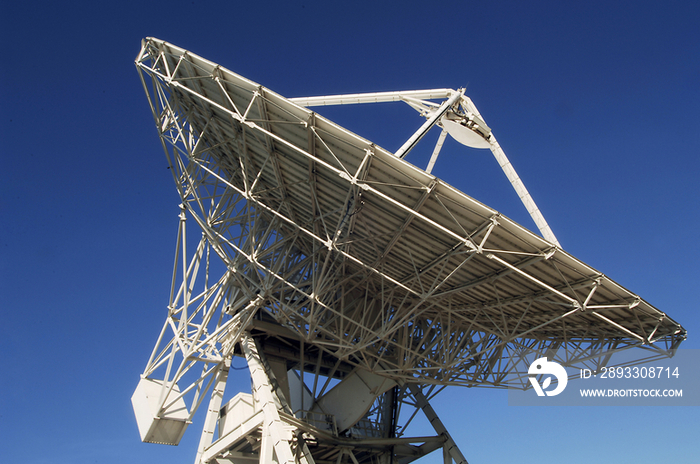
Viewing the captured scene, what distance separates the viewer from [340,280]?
76.4ft

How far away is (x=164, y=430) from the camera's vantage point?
2527cm

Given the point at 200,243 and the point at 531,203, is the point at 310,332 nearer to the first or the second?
the point at 200,243

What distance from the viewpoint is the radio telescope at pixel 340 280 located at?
1783 cm

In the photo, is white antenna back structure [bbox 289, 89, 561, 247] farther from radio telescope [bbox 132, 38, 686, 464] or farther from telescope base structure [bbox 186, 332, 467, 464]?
telescope base structure [bbox 186, 332, 467, 464]

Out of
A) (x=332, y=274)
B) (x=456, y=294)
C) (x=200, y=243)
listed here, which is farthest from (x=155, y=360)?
(x=456, y=294)

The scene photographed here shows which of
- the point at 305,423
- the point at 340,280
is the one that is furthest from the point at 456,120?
the point at 305,423

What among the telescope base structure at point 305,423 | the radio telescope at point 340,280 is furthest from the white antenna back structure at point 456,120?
the telescope base structure at point 305,423

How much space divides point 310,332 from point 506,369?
9214mm

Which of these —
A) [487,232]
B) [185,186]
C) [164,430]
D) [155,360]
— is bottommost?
[164,430]
